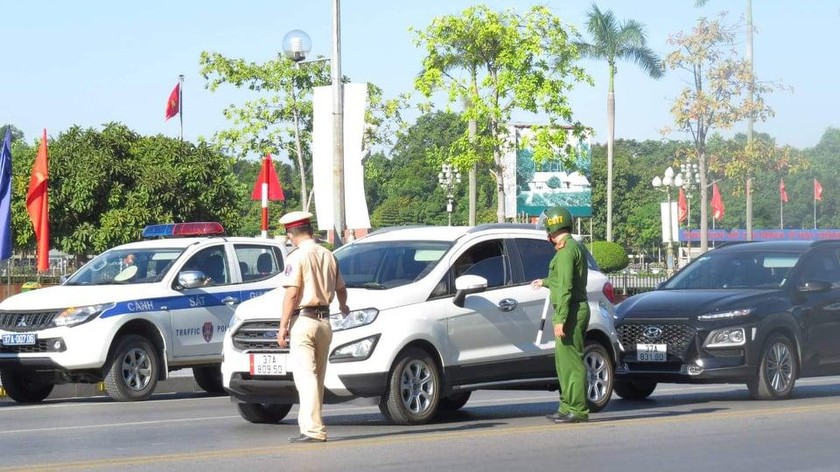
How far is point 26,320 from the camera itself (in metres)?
16.9

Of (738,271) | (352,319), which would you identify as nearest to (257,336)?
(352,319)

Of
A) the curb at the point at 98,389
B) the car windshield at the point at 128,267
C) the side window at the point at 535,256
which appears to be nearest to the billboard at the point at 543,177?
the curb at the point at 98,389

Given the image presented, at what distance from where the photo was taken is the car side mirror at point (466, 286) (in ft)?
42.5

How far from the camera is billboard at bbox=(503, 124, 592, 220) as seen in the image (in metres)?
51.5

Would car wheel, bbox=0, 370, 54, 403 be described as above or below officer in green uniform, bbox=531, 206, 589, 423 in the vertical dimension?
below

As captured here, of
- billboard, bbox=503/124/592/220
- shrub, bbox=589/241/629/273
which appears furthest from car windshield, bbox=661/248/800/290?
shrub, bbox=589/241/629/273

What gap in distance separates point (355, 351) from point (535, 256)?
282 centimetres

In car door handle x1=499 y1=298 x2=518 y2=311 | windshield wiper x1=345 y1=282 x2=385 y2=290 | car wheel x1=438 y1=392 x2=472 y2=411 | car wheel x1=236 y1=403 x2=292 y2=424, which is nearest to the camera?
windshield wiper x1=345 y1=282 x2=385 y2=290

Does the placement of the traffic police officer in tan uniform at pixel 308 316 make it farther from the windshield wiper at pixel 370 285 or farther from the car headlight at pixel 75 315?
the car headlight at pixel 75 315

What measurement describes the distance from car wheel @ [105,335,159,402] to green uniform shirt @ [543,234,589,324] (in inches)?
239

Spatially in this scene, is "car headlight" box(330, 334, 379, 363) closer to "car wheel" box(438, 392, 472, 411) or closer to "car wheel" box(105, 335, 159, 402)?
"car wheel" box(438, 392, 472, 411)

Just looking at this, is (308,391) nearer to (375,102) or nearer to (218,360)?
(218,360)

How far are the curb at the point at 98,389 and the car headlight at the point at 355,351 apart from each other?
274 inches

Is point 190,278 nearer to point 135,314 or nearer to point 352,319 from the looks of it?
point 135,314
